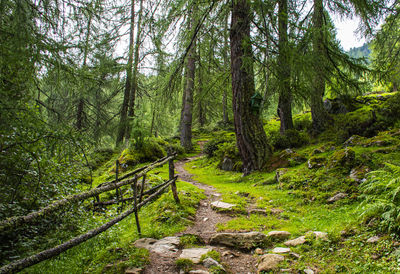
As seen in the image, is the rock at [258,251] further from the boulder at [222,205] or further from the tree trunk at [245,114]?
the tree trunk at [245,114]

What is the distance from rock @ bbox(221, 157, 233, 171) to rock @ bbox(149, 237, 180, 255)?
6.01 metres

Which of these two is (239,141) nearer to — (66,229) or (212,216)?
(212,216)

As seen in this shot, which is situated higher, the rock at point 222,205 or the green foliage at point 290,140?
the green foliage at point 290,140

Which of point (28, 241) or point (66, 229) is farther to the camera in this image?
point (66, 229)

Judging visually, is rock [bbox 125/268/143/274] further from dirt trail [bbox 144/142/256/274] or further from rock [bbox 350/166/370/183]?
rock [bbox 350/166/370/183]

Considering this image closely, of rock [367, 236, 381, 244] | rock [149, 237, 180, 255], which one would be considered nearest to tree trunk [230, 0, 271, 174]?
rock [149, 237, 180, 255]

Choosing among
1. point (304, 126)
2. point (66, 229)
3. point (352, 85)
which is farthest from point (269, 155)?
point (66, 229)

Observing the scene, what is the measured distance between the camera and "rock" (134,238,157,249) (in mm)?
3105

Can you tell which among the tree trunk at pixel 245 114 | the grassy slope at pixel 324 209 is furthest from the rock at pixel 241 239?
the tree trunk at pixel 245 114

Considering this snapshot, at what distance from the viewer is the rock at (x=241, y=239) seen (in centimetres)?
316

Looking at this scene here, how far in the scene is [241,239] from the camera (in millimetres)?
3242

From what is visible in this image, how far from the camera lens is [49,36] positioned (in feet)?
9.84

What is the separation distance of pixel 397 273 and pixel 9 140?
13.3 ft

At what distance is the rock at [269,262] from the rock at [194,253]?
730 mm
